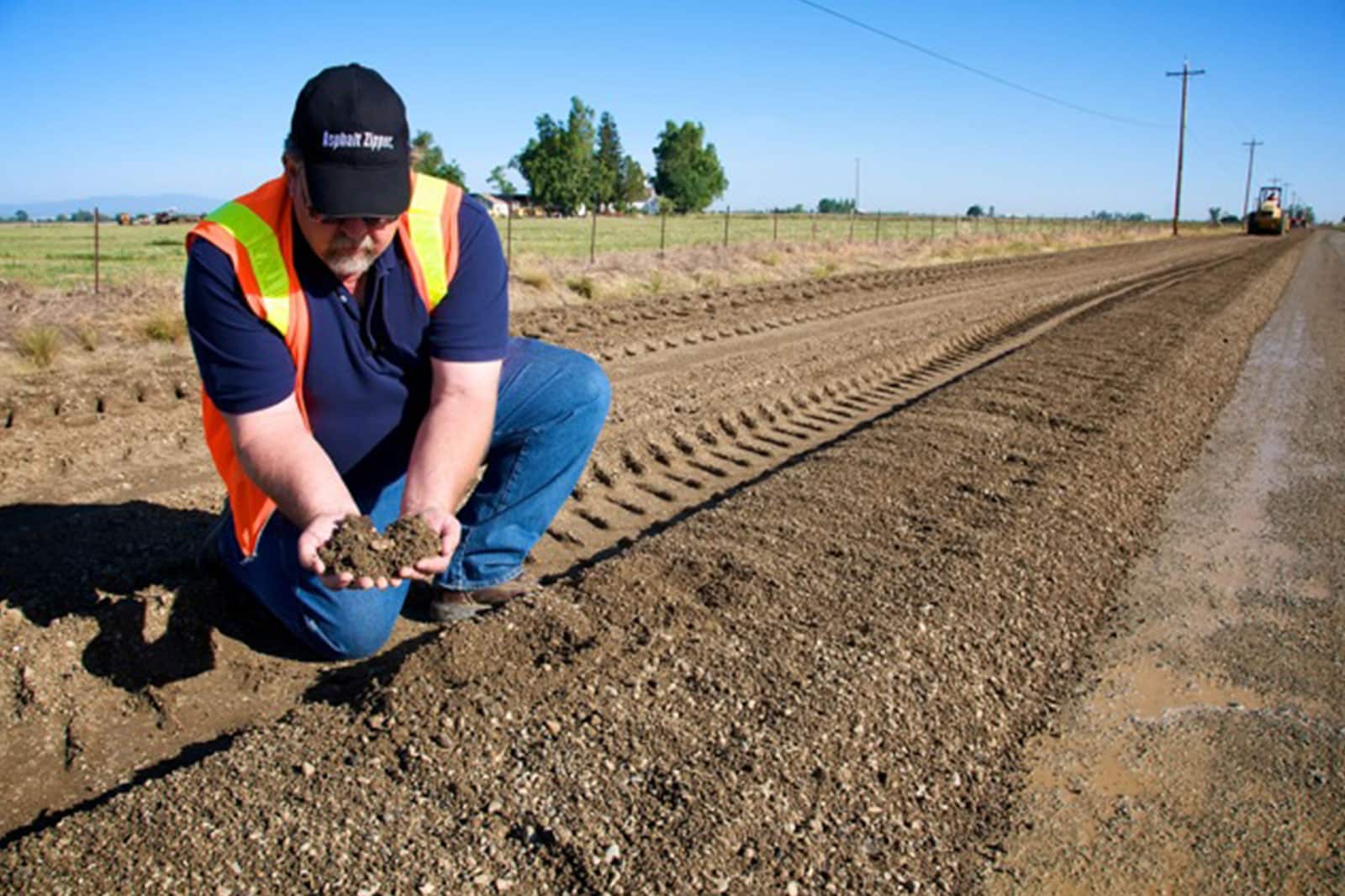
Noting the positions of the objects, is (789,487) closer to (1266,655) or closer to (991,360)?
(1266,655)

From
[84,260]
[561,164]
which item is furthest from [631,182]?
[84,260]

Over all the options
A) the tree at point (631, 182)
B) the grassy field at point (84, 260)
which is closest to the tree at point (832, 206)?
the tree at point (631, 182)

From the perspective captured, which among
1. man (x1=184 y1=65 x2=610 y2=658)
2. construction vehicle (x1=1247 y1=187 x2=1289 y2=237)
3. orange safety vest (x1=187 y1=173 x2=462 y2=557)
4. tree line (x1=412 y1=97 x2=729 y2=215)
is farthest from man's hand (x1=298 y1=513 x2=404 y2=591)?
construction vehicle (x1=1247 y1=187 x2=1289 y2=237)

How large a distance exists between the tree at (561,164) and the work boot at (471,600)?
242ft

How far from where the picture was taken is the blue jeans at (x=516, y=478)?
126 inches

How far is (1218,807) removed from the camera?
250 cm

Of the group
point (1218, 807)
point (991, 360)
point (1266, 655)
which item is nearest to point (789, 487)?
point (1266, 655)

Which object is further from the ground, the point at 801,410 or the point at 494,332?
the point at 494,332

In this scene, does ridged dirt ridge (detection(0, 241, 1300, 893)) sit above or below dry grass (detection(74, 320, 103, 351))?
below

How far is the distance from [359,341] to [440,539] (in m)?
0.68

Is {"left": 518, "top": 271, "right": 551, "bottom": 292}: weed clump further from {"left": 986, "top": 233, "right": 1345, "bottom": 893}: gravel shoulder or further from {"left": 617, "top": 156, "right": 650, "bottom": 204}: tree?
{"left": 617, "top": 156, "right": 650, "bottom": 204}: tree

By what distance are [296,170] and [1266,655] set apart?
338cm

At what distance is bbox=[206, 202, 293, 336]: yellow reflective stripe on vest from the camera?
2.58 metres

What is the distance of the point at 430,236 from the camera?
2834 mm
